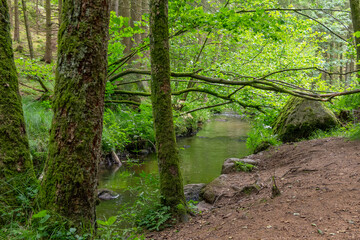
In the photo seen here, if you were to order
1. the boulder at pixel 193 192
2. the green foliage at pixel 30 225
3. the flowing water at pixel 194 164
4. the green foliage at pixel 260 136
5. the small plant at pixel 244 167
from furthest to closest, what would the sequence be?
the green foliage at pixel 260 136 → the small plant at pixel 244 167 → the flowing water at pixel 194 164 → the boulder at pixel 193 192 → the green foliage at pixel 30 225

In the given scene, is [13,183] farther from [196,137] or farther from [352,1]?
[196,137]

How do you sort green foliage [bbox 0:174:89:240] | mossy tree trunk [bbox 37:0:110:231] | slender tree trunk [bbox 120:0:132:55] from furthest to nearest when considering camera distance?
slender tree trunk [bbox 120:0:132:55], mossy tree trunk [bbox 37:0:110:231], green foliage [bbox 0:174:89:240]

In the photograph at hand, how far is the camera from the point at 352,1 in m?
7.24

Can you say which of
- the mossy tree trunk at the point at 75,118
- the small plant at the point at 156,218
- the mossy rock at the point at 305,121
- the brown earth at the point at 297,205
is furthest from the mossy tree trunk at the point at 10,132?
the mossy rock at the point at 305,121

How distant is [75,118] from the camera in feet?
7.89

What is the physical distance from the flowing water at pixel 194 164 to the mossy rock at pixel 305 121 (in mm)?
1903

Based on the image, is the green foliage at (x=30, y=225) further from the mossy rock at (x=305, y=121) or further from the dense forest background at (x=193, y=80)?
the mossy rock at (x=305, y=121)

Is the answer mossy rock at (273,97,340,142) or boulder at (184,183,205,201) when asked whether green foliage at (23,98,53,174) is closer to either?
boulder at (184,183,205,201)

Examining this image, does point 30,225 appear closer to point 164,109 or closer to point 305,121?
Answer: point 164,109

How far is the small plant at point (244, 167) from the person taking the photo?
20.6ft

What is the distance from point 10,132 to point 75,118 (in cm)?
116

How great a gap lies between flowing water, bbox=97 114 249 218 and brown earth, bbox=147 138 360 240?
4.81 feet

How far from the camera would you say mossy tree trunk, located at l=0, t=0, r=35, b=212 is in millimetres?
2875

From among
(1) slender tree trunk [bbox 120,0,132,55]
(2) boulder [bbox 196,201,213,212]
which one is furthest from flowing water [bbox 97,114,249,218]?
(1) slender tree trunk [bbox 120,0,132,55]
